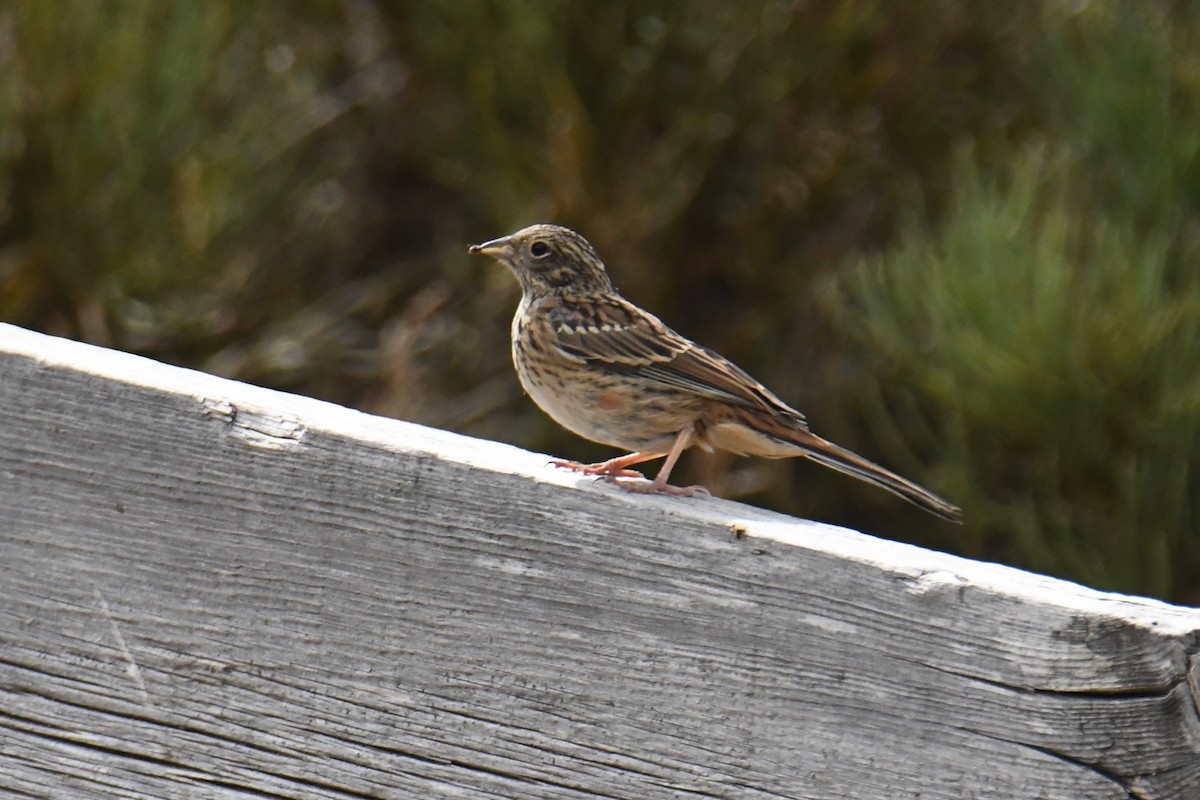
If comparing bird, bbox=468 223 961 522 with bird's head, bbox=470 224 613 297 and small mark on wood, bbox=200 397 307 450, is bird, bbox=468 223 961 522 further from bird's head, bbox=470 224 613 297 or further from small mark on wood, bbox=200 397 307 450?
small mark on wood, bbox=200 397 307 450

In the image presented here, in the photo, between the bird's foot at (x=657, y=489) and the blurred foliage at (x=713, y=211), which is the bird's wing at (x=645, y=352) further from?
the bird's foot at (x=657, y=489)

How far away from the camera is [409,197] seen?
261 inches

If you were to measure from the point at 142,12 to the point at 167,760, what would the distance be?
12.8 feet

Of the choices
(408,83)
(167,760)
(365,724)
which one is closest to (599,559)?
(365,724)

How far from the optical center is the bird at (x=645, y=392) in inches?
136

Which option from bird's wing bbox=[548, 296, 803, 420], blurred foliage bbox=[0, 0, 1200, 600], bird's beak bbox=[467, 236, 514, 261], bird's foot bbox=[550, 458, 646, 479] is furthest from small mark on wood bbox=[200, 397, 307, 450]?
blurred foliage bbox=[0, 0, 1200, 600]

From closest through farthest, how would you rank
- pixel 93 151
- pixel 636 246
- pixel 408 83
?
pixel 93 151 < pixel 636 246 < pixel 408 83

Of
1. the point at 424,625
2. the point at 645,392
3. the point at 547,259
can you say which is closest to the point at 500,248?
the point at 547,259

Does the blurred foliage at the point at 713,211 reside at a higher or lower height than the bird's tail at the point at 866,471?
higher

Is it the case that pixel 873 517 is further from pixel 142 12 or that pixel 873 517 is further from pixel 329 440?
pixel 329 440

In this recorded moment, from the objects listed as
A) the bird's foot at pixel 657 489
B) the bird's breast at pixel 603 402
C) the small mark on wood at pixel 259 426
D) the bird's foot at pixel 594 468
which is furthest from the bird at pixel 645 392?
the small mark on wood at pixel 259 426

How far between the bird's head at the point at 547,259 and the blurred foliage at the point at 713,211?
0.91m

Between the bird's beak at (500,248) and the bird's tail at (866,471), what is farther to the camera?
the bird's beak at (500,248)

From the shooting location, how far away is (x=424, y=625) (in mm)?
1761
